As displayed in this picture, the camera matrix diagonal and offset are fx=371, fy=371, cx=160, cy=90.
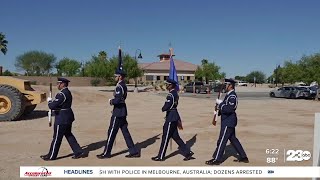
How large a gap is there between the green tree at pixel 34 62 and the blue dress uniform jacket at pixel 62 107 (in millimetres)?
90710

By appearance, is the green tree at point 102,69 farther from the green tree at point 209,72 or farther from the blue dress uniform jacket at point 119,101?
the green tree at point 209,72

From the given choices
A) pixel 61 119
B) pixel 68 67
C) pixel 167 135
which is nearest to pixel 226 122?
pixel 167 135

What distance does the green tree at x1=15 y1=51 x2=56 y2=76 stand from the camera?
93.8m

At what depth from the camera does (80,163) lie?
7.73m

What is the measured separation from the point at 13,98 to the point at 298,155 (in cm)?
1028

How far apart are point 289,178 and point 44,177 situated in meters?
4.33

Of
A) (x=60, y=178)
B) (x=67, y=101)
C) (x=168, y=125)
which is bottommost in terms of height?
(x=60, y=178)

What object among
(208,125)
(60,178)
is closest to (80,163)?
(60,178)

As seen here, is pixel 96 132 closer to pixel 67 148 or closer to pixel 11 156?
pixel 67 148

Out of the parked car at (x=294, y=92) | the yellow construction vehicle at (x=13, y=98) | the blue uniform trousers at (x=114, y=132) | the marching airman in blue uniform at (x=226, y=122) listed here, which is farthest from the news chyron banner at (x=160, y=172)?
the parked car at (x=294, y=92)

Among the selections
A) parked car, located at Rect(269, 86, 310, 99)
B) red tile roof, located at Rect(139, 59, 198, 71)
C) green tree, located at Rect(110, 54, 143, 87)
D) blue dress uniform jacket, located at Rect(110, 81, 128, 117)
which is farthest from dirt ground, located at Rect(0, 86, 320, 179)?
red tile roof, located at Rect(139, 59, 198, 71)

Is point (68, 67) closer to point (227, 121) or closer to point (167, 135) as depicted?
point (167, 135)

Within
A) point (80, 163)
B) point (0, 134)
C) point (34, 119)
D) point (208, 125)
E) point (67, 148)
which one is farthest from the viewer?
point (34, 119)

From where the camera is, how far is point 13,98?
1395 cm
